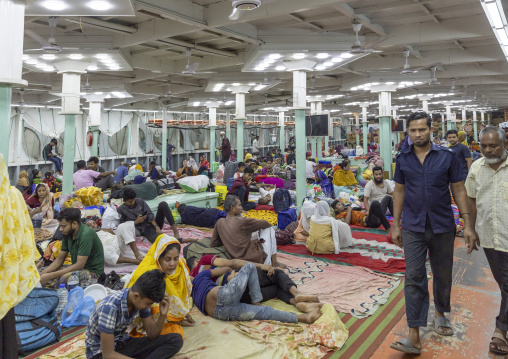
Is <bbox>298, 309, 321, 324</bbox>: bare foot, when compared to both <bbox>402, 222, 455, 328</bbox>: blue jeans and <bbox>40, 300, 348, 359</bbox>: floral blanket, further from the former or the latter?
<bbox>402, 222, 455, 328</bbox>: blue jeans

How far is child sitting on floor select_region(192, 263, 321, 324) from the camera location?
3.61 meters

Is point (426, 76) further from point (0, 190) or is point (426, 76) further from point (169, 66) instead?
point (0, 190)

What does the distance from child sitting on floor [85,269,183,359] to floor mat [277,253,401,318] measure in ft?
6.33

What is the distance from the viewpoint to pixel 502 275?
9.50 ft

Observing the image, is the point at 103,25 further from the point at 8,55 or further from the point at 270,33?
the point at 8,55

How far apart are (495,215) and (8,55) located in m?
4.14

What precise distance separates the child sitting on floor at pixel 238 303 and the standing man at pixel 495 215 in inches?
57.6

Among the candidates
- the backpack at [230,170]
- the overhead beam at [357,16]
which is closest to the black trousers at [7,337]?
the overhead beam at [357,16]

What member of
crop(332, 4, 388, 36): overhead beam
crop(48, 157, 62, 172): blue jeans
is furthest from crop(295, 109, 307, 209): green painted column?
crop(48, 157, 62, 172): blue jeans

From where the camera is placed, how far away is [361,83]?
46.5ft

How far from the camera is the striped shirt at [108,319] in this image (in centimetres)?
262

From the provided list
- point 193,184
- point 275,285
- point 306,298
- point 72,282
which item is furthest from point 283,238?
point 193,184

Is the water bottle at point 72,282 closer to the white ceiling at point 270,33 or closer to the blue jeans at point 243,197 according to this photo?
the white ceiling at point 270,33

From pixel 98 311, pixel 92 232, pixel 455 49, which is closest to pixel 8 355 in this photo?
pixel 98 311
